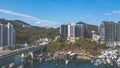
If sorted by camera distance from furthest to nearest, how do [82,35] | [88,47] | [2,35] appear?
[82,35] < [2,35] < [88,47]

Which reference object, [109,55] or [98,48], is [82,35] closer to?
[98,48]

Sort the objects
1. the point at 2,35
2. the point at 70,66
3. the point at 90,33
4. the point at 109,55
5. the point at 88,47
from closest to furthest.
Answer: the point at 70,66
the point at 109,55
the point at 88,47
the point at 2,35
the point at 90,33

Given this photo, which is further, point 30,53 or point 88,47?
point 88,47

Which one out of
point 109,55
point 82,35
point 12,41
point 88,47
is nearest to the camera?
point 109,55

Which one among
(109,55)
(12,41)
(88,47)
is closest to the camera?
(109,55)

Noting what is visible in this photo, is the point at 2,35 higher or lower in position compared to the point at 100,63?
higher

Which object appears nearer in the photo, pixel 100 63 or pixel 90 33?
pixel 100 63

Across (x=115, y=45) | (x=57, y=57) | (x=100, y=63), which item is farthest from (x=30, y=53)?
(x=115, y=45)

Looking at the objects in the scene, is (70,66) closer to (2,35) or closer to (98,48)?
(98,48)

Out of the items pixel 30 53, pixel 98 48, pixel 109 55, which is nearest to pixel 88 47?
pixel 98 48
